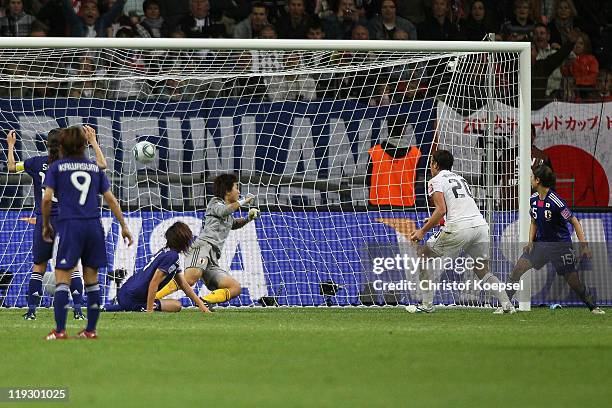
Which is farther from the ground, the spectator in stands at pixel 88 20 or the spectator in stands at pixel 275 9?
the spectator in stands at pixel 275 9

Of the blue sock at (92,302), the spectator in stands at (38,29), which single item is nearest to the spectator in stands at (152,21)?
the spectator in stands at (38,29)

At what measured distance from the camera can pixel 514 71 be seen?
646 inches

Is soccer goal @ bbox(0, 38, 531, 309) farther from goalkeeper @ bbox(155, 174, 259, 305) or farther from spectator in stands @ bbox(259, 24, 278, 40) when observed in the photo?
spectator in stands @ bbox(259, 24, 278, 40)

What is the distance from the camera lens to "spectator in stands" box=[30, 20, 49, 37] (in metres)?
20.3

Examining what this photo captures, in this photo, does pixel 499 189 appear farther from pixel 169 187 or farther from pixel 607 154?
pixel 169 187

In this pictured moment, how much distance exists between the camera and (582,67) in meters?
21.0

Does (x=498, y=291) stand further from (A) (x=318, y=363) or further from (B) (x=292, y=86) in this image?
(A) (x=318, y=363)

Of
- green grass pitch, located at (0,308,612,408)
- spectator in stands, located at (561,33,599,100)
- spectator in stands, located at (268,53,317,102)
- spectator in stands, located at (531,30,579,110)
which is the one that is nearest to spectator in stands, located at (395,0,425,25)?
spectator in stands, located at (531,30,579,110)

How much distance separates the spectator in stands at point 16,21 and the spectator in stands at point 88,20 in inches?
25.4

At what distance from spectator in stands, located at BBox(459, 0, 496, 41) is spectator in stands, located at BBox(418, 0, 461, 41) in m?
0.15

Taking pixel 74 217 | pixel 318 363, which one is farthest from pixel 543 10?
pixel 318 363

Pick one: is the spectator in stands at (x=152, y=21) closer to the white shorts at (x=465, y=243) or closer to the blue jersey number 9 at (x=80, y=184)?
the white shorts at (x=465, y=243)

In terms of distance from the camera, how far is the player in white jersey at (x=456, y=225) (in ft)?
47.3

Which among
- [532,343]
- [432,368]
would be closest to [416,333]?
[532,343]
